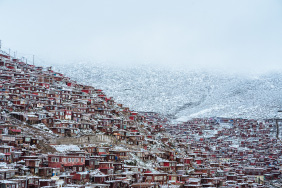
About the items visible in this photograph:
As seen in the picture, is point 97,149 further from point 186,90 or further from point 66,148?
point 186,90

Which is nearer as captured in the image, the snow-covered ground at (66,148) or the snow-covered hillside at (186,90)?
the snow-covered ground at (66,148)

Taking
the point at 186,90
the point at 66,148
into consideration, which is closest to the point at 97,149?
the point at 66,148

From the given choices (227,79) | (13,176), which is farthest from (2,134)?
(227,79)

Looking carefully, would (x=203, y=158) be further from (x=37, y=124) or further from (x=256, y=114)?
(x=256, y=114)

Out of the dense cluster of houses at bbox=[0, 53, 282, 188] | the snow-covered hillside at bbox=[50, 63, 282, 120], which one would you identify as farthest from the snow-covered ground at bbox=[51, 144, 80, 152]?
the snow-covered hillside at bbox=[50, 63, 282, 120]

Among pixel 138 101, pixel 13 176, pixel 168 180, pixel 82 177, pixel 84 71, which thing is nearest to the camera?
pixel 13 176

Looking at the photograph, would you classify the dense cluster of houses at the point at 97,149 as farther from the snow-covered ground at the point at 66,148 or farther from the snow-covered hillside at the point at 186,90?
the snow-covered hillside at the point at 186,90

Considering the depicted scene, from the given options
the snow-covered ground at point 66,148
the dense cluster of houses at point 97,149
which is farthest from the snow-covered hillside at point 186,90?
the snow-covered ground at point 66,148
